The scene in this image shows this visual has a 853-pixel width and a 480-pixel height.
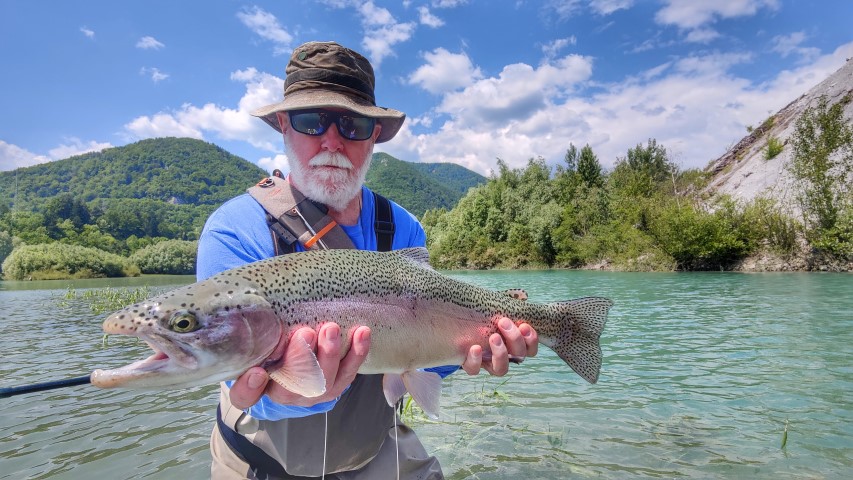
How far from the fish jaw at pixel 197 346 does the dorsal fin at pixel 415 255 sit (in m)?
1.00

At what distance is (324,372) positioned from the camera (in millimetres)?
2322

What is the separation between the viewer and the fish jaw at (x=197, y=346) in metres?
1.86

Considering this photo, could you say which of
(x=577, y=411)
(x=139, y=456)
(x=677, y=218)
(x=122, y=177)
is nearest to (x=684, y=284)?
(x=677, y=218)

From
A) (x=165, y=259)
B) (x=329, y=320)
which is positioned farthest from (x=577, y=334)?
(x=165, y=259)

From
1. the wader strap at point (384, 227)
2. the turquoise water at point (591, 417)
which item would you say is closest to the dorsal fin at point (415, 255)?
the wader strap at point (384, 227)

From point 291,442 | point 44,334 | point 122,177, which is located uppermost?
point 122,177

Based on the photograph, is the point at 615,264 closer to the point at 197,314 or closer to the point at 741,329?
the point at 741,329

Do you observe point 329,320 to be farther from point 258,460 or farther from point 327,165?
point 327,165

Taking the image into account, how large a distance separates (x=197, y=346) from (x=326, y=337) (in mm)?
563

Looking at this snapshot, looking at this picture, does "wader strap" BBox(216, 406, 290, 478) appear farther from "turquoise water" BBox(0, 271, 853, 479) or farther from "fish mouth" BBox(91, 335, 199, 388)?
"turquoise water" BBox(0, 271, 853, 479)

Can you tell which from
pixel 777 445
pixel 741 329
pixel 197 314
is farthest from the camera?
pixel 741 329

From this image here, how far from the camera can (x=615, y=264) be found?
47.8 meters

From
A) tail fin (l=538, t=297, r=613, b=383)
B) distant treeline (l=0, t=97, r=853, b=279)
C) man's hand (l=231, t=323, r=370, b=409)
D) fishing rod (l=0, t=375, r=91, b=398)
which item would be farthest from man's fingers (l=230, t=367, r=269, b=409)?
distant treeline (l=0, t=97, r=853, b=279)

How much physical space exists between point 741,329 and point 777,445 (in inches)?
340
